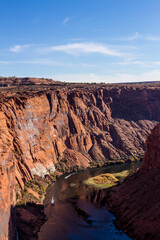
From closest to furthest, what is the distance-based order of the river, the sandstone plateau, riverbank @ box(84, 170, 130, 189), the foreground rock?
the foreground rock → the river → the sandstone plateau → riverbank @ box(84, 170, 130, 189)

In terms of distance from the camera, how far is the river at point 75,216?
136 feet

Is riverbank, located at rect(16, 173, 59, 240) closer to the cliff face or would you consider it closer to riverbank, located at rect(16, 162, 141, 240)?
riverbank, located at rect(16, 162, 141, 240)

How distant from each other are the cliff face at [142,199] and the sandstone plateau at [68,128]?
62.6 ft

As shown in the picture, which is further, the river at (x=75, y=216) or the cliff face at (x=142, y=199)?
the river at (x=75, y=216)

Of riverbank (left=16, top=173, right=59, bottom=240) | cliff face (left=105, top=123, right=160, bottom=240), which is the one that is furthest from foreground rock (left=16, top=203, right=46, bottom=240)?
cliff face (left=105, top=123, right=160, bottom=240)

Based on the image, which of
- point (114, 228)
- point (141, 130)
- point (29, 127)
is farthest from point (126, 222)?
point (141, 130)

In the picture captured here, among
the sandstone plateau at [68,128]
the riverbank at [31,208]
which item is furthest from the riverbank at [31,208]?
the sandstone plateau at [68,128]

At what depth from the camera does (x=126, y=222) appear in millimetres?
44062

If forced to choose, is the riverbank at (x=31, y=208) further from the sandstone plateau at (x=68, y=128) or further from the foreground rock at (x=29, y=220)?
the sandstone plateau at (x=68, y=128)

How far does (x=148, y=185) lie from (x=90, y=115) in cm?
5864

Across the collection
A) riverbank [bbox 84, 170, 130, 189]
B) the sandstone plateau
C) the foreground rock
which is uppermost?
the sandstone plateau

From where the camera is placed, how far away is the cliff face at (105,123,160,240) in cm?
3897

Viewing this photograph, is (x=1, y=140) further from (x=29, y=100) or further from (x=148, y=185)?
(x=29, y=100)

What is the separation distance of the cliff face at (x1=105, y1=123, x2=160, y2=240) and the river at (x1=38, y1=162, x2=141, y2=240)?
6.96ft
